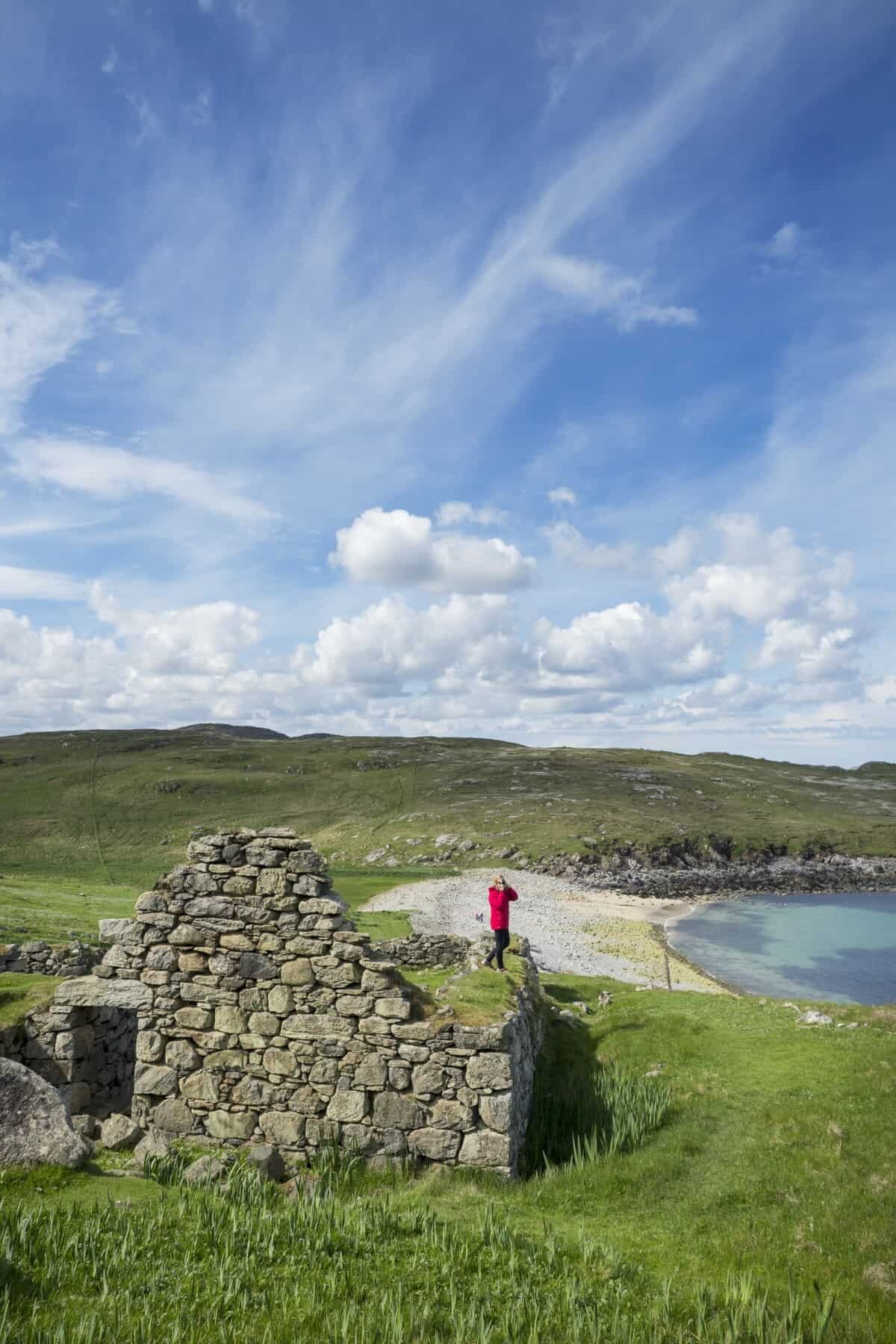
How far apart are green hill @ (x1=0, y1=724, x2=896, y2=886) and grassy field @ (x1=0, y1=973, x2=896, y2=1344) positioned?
5592 cm

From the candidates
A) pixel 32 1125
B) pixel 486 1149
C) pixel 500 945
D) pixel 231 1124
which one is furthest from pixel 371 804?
pixel 32 1125

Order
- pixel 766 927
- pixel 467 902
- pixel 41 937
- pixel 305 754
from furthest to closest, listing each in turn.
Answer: pixel 305 754, pixel 766 927, pixel 467 902, pixel 41 937

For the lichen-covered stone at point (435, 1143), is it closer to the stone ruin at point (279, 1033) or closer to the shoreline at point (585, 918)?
the stone ruin at point (279, 1033)

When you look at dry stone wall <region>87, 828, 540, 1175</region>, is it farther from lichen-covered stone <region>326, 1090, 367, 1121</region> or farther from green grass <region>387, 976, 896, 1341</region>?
green grass <region>387, 976, 896, 1341</region>

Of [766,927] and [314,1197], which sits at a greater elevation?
[314,1197]

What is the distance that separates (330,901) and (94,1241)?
6.26m

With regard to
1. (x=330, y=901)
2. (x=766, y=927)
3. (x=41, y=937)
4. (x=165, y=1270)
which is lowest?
(x=766, y=927)

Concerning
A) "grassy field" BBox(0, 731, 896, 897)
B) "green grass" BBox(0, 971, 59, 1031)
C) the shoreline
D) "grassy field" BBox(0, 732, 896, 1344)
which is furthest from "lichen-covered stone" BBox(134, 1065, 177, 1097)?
"grassy field" BBox(0, 731, 896, 897)

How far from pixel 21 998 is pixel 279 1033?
19.2 feet

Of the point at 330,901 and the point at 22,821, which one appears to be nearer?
the point at 330,901

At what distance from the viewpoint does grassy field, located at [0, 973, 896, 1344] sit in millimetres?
6711

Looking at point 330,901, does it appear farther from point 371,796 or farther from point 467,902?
point 371,796

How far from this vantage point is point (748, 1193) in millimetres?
11117

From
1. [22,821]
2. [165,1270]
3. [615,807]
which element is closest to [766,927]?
[615,807]
